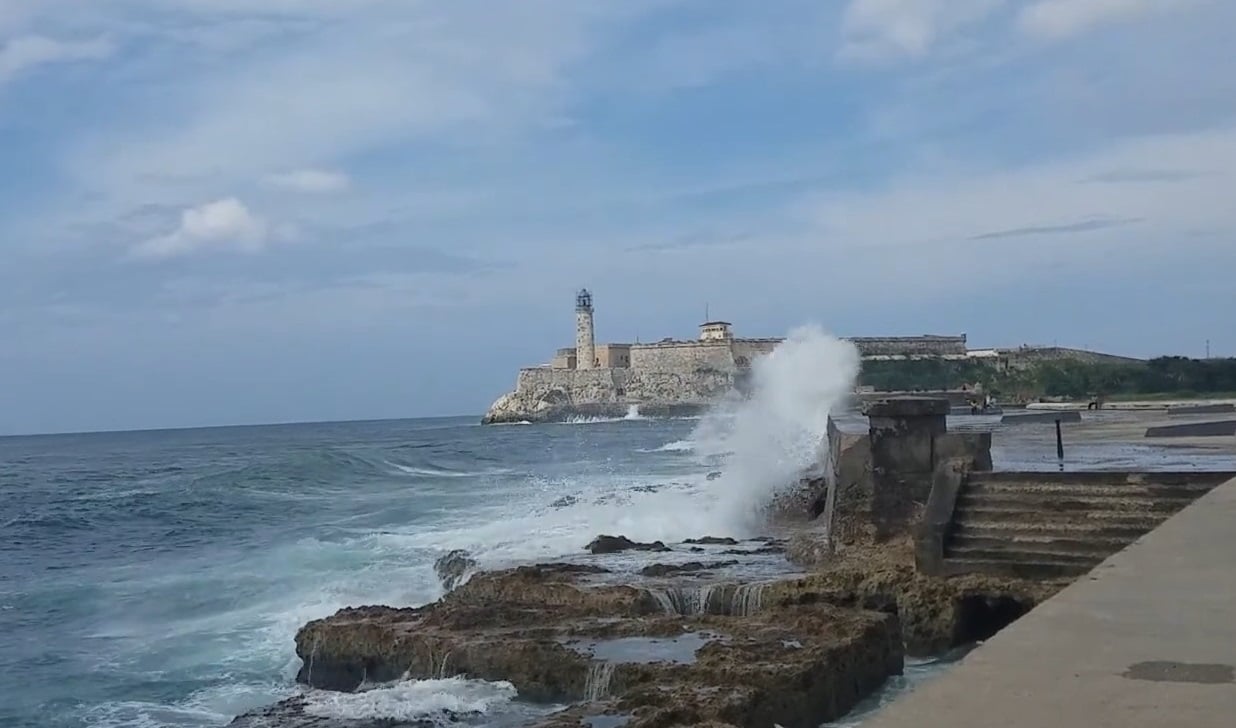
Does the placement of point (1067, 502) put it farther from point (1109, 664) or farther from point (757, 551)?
point (1109, 664)

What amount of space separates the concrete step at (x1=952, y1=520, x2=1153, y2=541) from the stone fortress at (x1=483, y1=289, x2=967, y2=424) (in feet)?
286

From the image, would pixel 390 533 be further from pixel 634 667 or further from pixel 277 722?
pixel 634 667

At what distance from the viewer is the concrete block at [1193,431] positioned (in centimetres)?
1525

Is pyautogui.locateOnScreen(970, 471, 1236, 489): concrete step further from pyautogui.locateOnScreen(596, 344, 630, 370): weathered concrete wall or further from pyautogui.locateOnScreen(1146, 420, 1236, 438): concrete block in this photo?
pyautogui.locateOnScreen(596, 344, 630, 370): weathered concrete wall

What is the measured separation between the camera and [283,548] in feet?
71.6

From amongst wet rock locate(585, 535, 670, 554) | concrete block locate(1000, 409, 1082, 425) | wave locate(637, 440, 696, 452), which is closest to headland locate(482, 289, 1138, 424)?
wave locate(637, 440, 696, 452)

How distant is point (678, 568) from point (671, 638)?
8.43ft

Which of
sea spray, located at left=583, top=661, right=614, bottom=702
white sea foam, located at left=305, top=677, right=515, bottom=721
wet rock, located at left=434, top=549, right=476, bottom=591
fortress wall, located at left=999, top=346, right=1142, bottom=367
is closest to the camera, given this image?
sea spray, located at left=583, top=661, right=614, bottom=702

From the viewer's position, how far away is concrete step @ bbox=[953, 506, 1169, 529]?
8.77 m

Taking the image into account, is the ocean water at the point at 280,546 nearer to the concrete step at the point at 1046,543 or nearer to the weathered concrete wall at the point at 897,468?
the concrete step at the point at 1046,543

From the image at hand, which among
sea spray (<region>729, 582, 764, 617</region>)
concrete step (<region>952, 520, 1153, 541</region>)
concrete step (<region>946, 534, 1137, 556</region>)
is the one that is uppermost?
concrete step (<region>952, 520, 1153, 541</region>)

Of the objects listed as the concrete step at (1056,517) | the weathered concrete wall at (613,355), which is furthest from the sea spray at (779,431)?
the weathered concrete wall at (613,355)

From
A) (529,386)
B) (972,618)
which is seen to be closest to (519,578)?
(972,618)

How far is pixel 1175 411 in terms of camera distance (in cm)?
2352
